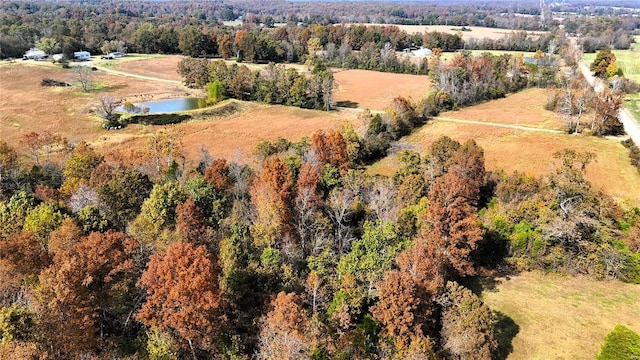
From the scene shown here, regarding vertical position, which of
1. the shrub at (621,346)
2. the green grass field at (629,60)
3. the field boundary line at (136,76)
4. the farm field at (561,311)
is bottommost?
the farm field at (561,311)

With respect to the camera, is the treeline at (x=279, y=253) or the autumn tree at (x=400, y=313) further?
the autumn tree at (x=400, y=313)

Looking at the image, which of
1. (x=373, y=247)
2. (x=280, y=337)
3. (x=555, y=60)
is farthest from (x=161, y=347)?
(x=555, y=60)

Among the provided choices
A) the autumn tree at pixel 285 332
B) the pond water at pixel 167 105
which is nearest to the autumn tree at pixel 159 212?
the autumn tree at pixel 285 332

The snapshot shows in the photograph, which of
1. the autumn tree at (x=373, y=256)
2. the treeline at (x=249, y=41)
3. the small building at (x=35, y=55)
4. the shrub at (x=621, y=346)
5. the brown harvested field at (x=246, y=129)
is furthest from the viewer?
the treeline at (x=249, y=41)

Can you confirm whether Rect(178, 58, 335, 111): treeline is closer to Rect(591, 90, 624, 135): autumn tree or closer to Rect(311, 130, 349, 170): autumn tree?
Rect(311, 130, 349, 170): autumn tree

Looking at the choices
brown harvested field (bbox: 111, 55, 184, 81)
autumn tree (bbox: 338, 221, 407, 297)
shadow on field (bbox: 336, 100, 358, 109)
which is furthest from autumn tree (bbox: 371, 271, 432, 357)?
brown harvested field (bbox: 111, 55, 184, 81)

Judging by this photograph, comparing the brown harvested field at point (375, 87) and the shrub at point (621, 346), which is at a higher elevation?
the brown harvested field at point (375, 87)

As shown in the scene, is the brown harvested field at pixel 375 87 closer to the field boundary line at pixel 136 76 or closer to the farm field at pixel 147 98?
the farm field at pixel 147 98

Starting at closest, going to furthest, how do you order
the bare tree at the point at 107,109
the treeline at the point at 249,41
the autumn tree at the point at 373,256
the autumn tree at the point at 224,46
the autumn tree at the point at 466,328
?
the autumn tree at the point at 466,328 < the autumn tree at the point at 373,256 < the bare tree at the point at 107,109 < the treeline at the point at 249,41 < the autumn tree at the point at 224,46
